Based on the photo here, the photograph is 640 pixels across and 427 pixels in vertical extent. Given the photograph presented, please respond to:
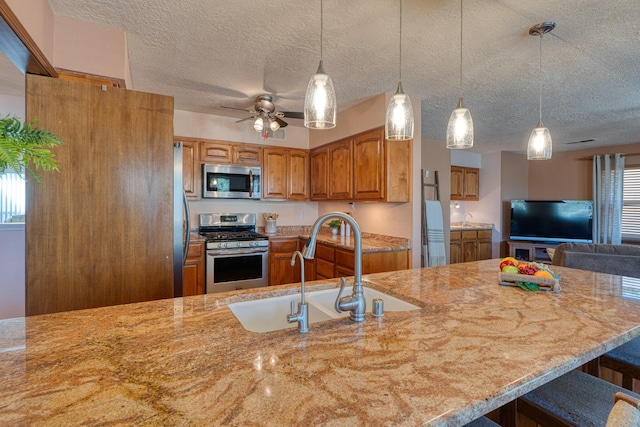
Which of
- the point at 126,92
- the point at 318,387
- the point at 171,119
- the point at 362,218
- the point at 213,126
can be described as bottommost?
→ the point at 318,387

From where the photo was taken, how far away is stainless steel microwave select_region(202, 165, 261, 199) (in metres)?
3.97

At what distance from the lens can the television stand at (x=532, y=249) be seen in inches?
228

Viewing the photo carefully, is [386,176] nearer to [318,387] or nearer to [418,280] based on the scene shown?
[418,280]

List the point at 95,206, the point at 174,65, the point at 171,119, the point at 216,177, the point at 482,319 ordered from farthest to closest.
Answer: the point at 216,177 → the point at 174,65 → the point at 171,119 → the point at 95,206 → the point at 482,319

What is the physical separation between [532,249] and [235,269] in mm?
5405

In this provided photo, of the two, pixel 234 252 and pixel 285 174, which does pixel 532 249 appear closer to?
pixel 285 174

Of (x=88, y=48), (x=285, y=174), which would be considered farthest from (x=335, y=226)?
(x=88, y=48)

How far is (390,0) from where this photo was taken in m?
1.74

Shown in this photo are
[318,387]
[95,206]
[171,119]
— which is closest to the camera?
[318,387]

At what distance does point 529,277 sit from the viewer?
156 cm

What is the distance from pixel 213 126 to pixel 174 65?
1.52 metres

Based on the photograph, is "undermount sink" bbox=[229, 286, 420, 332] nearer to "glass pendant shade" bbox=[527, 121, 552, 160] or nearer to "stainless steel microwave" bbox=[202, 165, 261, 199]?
"glass pendant shade" bbox=[527, 121, 552, 160]

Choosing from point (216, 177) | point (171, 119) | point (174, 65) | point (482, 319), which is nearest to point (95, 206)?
point (171, 119)

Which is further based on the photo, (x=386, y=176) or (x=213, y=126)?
(x=213, y=126)
